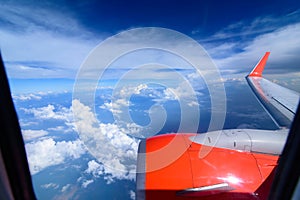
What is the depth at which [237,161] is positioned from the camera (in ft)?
8.39

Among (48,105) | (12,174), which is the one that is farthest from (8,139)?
(48,105)

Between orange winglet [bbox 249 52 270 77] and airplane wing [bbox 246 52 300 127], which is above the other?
orange winglet [bbox 249 52 270 77]

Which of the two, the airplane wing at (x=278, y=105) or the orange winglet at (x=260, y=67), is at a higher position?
the orange winglet at (x=260, y=67)

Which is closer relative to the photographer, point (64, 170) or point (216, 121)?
point (216, 121)

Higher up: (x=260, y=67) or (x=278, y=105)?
(x=260, y=67)

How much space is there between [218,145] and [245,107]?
213 feet

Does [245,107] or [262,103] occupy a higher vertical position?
[245,107]

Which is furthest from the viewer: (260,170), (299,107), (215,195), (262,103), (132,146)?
(132,146)

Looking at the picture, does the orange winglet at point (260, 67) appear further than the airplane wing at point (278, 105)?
Yes

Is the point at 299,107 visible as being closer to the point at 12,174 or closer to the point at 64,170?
the point at 12,174

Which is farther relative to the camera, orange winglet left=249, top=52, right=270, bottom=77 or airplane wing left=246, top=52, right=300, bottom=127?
orange winglet left=249, top=52, right=270, bottom=77

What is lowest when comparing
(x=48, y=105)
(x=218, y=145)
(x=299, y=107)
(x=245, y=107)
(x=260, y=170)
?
(x=260, y=170)

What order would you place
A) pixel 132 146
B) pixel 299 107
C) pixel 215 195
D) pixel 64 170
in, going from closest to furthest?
pixel 299 107 → pixel 215 195 → pixel 132 146 → pixel 64 170

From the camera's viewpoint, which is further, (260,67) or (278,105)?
(260,67)
